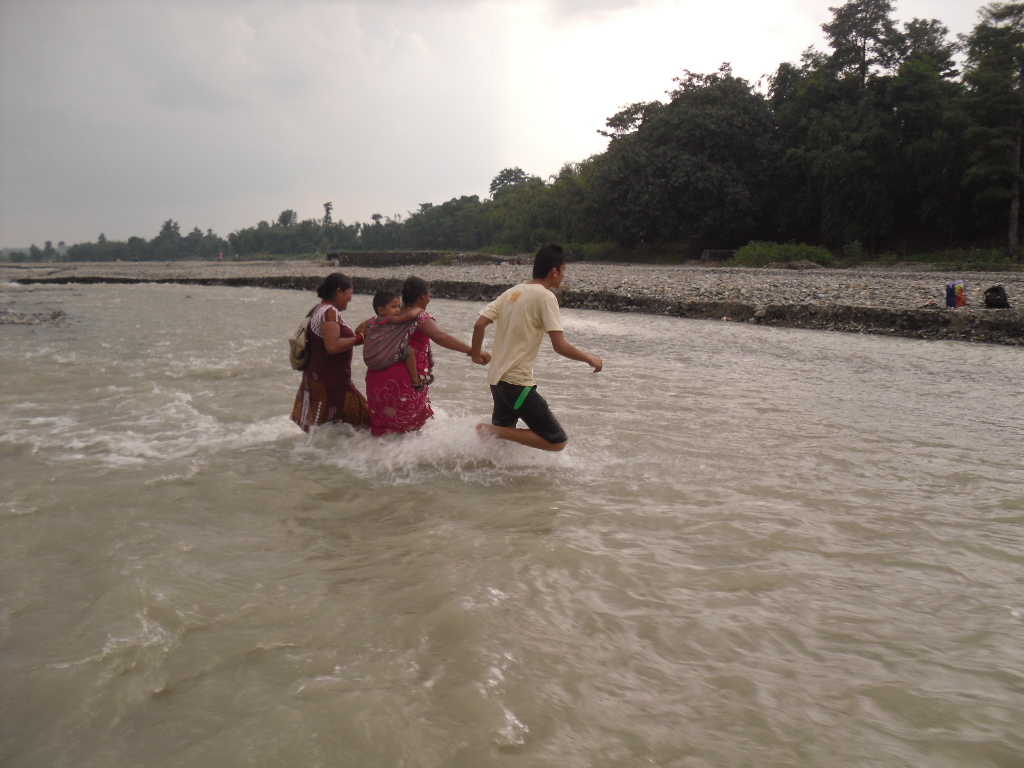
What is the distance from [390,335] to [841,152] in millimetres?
34669

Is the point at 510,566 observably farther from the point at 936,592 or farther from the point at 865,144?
the point at 865,144

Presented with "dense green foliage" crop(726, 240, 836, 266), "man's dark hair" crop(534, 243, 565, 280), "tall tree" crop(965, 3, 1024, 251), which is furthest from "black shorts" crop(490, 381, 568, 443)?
"tall tree" crop(965, 3, 1024, 251)

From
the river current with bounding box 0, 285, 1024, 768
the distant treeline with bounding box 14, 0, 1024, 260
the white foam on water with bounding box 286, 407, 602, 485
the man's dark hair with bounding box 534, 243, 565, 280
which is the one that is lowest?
the river current with bounding box 0, 285, 1024, 768

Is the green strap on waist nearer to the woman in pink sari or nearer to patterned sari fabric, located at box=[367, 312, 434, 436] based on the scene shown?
the woman in pink sari

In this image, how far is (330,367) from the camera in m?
5.53

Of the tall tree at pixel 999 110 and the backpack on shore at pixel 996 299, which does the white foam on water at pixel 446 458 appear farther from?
the tall tree at pixel 999 110

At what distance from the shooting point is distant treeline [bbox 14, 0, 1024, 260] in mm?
29984

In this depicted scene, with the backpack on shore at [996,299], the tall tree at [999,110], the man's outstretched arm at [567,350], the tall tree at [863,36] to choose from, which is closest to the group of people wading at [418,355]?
the man's outstretched arm at [567,350]

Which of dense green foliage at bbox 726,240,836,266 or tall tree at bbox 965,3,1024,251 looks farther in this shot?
dense green foliage at bbox 726,240,836,266

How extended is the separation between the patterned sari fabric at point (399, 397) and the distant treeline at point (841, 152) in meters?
32.2

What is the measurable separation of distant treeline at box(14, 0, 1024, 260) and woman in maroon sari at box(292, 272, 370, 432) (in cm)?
3228

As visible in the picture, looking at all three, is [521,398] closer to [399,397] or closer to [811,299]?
[399,397]

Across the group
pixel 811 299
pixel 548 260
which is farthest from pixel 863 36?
pixel 548 260

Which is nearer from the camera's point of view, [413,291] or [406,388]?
[413,291]
